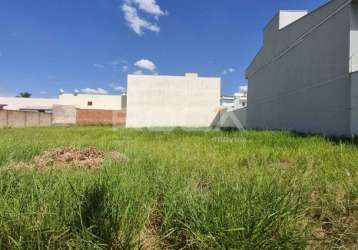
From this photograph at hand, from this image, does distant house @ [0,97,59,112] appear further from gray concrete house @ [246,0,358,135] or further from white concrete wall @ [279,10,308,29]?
white concrete wall @ [279,10,308,29]

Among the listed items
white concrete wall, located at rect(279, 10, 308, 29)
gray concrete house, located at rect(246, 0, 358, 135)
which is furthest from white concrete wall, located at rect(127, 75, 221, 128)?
white concrete wall, located at rect(279, 10, 308, 29)

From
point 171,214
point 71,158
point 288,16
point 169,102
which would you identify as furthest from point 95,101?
point 171,214

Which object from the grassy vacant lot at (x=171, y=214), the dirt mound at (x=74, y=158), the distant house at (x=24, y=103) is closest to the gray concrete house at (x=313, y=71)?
the grassy vacant lot at (x=171, y=214)

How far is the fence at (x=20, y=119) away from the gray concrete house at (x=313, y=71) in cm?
2255

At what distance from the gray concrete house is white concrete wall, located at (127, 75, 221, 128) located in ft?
→ 35.0

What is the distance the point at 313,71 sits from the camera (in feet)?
34.0

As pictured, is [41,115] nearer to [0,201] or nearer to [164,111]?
[164,111]

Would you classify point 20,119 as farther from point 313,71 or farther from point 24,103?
point 313,71

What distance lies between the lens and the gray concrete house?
8.11 meters

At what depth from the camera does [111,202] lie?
195cm

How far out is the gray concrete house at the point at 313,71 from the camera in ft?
26.6

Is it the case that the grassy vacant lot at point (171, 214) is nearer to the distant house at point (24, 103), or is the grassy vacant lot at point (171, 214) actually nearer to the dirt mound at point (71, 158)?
the dirt mound at point (71, 158)

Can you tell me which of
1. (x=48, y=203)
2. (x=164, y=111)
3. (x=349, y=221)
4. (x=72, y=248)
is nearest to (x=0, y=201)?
(x=48, y=203)

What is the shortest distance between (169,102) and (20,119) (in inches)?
587
